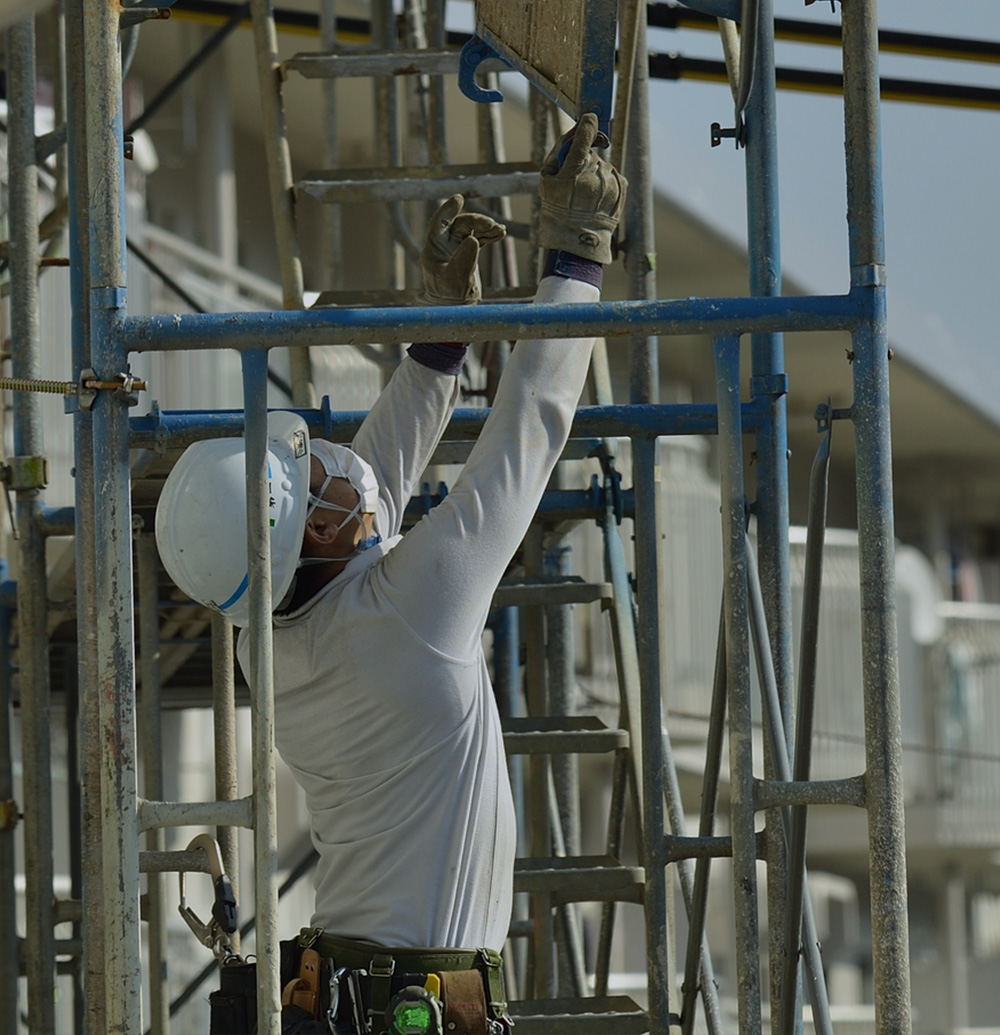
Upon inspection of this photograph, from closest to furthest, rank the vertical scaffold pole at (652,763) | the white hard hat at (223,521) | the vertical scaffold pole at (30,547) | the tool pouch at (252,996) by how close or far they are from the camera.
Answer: the white hard hat at (223,521), the tool pouch at (252,996), the vertical scaffold pole at (652,763), the vertical scaffold pole at (30,547)

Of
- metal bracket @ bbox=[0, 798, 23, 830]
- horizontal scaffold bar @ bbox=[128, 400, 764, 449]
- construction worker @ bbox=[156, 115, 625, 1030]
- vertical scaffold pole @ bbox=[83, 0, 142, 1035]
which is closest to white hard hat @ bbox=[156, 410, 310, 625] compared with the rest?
construction worker @ bbox=[156, 115, 625, 1030]

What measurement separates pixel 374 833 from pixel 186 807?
0.57m

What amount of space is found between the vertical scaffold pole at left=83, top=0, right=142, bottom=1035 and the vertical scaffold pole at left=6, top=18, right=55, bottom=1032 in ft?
7.44

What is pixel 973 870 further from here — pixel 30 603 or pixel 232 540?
pixel 232 540

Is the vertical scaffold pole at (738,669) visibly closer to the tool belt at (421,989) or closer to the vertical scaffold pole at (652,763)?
the tool belt at (421,989)

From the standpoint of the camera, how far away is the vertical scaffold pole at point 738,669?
11.1ft

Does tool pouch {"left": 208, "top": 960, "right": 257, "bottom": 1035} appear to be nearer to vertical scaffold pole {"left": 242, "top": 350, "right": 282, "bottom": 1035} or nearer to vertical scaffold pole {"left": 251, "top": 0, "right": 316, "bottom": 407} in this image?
vertical scaffold pole {"left": 242, "top": 350, "right": 282, "bottom": 1035}

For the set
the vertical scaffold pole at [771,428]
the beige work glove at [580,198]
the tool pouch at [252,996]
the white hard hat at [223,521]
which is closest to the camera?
the beige work glove at [580,198]

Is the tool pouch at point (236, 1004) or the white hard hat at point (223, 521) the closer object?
the white hard hat at point (223, 521)

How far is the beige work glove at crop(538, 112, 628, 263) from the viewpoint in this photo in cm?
344

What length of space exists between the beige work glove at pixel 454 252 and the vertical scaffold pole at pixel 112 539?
0.78 metres

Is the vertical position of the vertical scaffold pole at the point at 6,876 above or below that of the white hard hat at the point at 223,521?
below

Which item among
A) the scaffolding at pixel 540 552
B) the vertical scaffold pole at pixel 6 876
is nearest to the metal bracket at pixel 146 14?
the scaffolding at pixel 540 552

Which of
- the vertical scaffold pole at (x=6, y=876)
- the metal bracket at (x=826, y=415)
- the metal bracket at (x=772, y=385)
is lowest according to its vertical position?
the vertical scaffold pole at (x=6, y=876)
